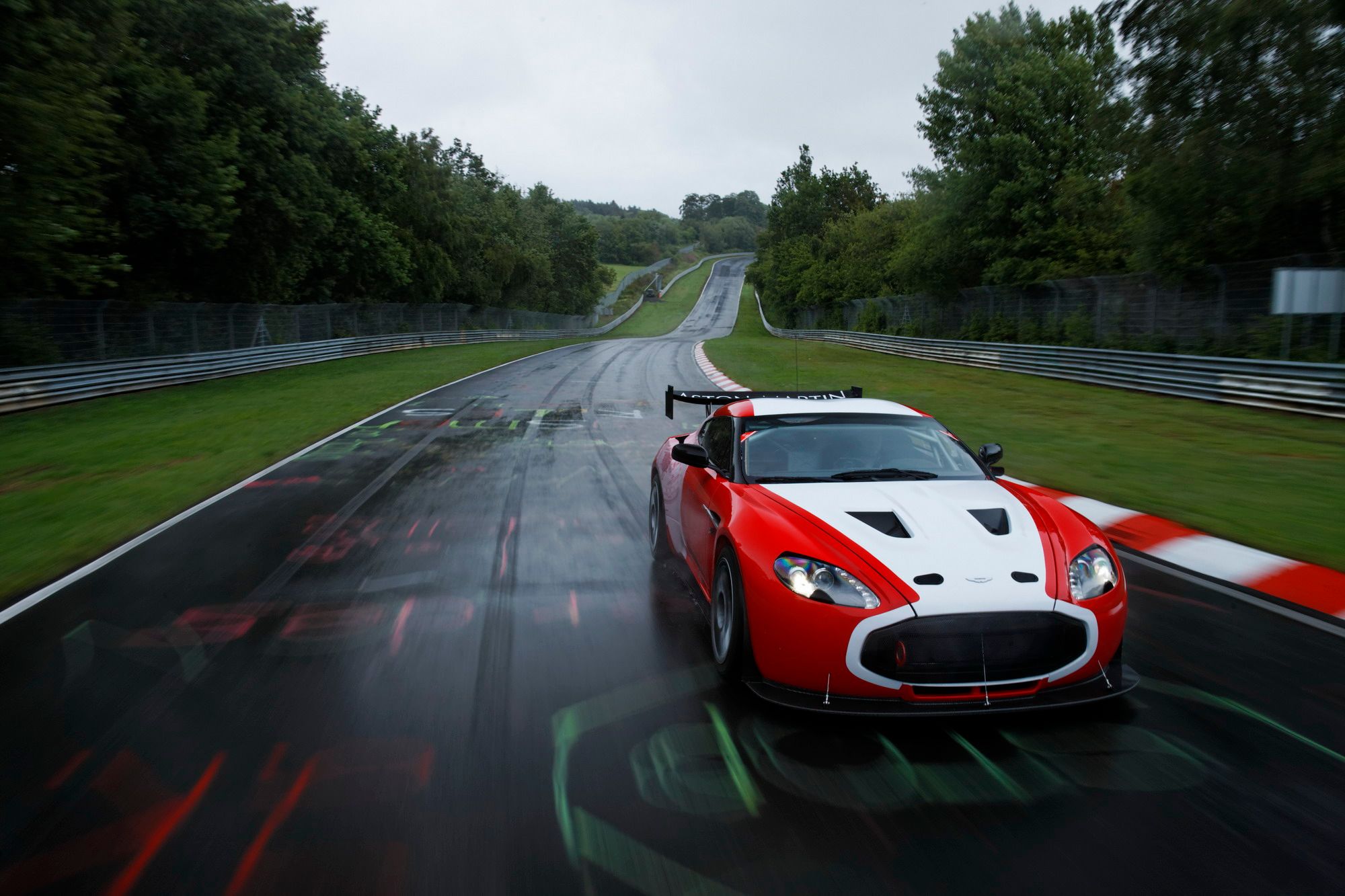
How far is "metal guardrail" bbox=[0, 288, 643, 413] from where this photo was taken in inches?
724

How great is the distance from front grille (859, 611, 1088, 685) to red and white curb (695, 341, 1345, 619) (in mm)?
1698

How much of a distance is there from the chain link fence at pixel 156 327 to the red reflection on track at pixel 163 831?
20365 millimetres

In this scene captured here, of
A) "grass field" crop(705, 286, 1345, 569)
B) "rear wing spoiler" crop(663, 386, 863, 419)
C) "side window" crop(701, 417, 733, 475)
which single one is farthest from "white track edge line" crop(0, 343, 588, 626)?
"grass field" crop(705, 286, 1345, 569)

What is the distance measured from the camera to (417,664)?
476 cm

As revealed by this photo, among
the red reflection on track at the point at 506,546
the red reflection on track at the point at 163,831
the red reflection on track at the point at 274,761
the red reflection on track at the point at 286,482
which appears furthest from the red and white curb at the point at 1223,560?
the red reflection on track at the point at 286,482

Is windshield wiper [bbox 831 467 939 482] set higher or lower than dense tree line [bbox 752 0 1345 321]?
lower

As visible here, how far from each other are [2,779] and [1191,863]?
4192 millimetres

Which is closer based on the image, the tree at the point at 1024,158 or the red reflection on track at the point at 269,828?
the red reflection on track at the point at 269,828

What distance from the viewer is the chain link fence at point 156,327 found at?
2031 centimetres

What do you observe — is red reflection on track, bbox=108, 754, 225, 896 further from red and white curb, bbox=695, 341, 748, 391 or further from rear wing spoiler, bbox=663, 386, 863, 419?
red and white curb, bbox=695, 341, 748, 391

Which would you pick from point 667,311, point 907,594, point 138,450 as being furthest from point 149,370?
point 667,311

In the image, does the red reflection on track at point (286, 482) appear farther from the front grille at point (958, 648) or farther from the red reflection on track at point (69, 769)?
the front grille at point (958, 648)

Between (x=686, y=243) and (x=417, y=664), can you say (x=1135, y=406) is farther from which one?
(x=686, y=243)

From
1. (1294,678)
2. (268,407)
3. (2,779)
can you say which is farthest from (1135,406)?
(2,779)
